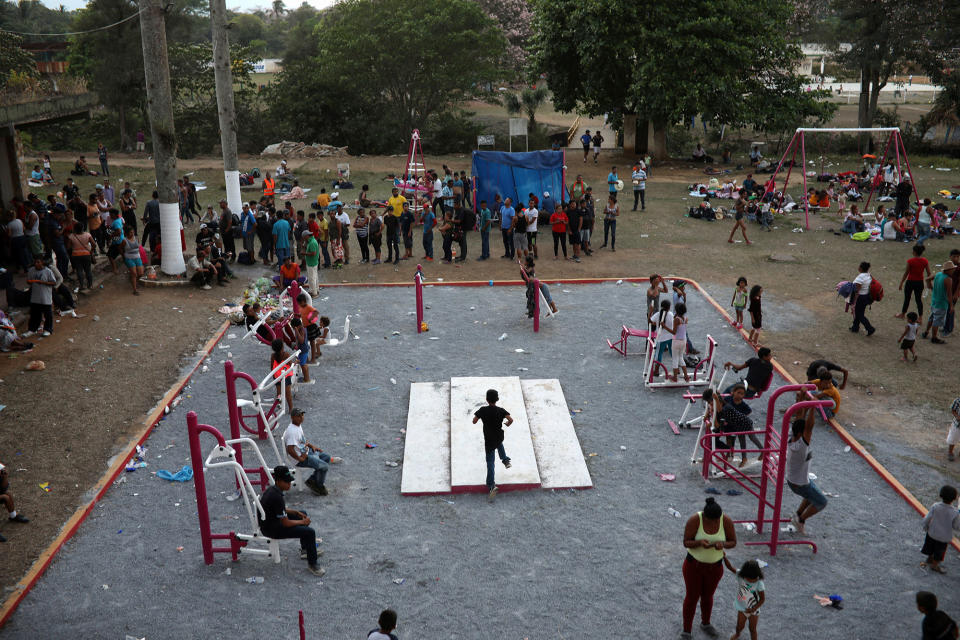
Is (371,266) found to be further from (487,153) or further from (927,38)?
(927,38)

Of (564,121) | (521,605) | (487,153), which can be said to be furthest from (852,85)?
(521,605)

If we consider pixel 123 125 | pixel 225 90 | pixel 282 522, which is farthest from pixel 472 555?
pixel 123 125

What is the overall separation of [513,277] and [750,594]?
1241 centimetres

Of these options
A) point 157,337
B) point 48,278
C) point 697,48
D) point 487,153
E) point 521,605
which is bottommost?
point 521,605

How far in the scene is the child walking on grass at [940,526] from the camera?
25.8 ft

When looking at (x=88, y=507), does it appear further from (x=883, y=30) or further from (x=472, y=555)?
(x=883, y=30)

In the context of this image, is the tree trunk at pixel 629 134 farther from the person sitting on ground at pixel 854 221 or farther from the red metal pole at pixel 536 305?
the red metal pole at pixel 536 305

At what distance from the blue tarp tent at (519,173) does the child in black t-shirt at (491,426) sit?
46.8ft

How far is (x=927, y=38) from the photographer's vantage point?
3528 cm

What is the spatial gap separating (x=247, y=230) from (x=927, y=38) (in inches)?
1251

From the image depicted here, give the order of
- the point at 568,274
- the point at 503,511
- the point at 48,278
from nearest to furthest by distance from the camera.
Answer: the point at 503,511 → the point at 48,278 → the point at 568,274

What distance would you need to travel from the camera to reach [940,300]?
14.2 m

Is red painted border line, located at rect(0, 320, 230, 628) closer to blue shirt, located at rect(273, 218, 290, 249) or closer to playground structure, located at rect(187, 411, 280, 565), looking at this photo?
playground structure, located at rect(187, 411, 280, 565)

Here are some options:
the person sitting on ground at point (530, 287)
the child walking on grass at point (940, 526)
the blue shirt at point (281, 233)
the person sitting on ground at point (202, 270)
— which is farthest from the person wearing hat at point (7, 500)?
the child walking on grass at point (940, 526)
